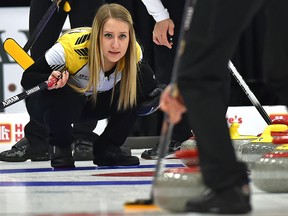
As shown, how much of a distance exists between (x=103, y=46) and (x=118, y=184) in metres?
0.93

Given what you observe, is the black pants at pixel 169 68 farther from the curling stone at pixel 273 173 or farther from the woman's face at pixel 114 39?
the curling stone at pixel 273 173

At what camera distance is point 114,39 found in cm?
362

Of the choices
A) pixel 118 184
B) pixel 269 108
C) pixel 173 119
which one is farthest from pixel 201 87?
pixel 269 108

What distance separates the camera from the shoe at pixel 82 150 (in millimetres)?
4215

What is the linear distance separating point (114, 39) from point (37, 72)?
394mm

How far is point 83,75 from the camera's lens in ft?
12.1

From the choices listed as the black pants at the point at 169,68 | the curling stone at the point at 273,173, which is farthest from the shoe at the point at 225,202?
the black pants at the point at 169,68

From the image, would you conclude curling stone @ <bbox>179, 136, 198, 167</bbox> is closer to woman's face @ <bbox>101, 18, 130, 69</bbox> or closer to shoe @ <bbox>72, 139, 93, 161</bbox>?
woman's face @ <bbox>101, 18, 130, 69</bbox>

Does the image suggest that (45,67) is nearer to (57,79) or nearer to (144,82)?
(57,79)

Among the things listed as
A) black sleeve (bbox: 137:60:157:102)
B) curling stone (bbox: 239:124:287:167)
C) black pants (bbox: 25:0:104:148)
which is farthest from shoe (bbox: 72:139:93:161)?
curling stone (bbox: 239:124:287:167)

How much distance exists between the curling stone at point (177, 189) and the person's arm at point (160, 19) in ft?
5.51

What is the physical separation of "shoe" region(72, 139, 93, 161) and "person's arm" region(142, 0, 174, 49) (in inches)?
30.7

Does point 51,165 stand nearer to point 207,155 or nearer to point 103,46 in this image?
point 103,46

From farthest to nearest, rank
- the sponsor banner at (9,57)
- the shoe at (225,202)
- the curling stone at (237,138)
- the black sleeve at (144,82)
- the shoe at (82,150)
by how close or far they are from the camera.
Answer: the sponsor banner at (9,57)
the shoe at (82,150)
the black sleeve at (144,82)
the curling stone at (237,138)
the shoe at (225,202)
